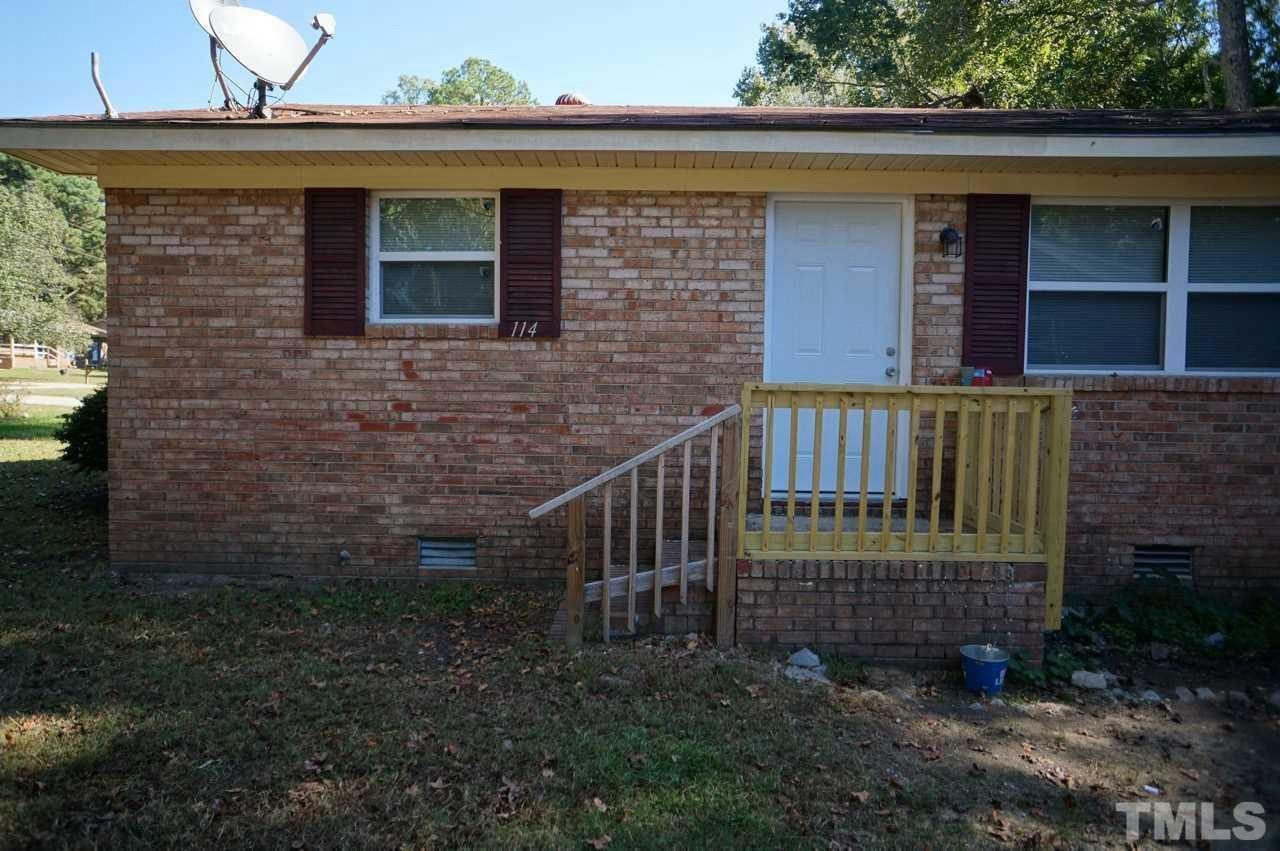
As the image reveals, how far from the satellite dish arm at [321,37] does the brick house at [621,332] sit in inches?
23.7

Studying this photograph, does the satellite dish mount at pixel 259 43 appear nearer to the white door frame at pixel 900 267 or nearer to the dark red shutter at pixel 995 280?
the white door frame at pixel 900 267

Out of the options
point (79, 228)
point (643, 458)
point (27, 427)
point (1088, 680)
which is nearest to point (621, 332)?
point (643, 458)

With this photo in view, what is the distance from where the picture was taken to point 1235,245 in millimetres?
6184

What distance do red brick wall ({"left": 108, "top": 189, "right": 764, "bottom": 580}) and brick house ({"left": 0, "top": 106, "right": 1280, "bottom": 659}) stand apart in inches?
0.8

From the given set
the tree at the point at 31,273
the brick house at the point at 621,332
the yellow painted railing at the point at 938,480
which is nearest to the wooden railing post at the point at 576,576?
the yellow painted railing at the point at 938,480

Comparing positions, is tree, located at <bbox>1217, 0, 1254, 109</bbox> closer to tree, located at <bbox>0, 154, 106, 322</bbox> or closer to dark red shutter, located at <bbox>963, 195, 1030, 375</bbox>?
dark red shutter, located at <bbox>963, 195, 1030, 375</bbox>

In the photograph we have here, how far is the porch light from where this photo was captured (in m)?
6.07

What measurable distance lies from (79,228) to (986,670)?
56.5 m

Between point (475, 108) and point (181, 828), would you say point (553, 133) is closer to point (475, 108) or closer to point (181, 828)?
point (475, 108)

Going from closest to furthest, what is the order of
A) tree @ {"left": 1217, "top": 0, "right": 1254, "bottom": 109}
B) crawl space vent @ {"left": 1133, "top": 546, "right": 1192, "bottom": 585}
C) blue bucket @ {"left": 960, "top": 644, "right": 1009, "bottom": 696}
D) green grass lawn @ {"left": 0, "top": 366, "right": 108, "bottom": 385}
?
1. blue bucket @ {"left": 960, "top": 644, "right": 1009, "bottom": 696}
2. crawl space vent @ {"left": 1133, "top": 546, "right": 1192, "bottom": 585}
3. tree @ {"left": 1217, "top": 0, "right": 1254, "bottom": 109}
4. green grass lawn @ {"left": 0, "top": 366, "right": 108, "bottom": 385}

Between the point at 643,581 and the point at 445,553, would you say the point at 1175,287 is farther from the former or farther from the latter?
the point at 445,553

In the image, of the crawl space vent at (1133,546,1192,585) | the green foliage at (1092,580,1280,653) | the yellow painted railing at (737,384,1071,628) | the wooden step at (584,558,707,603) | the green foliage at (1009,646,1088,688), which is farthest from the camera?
the crawl space vent at (1133,546,1192,585)

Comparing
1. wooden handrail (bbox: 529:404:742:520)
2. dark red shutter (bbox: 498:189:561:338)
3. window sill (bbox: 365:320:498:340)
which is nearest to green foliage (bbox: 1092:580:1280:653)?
wooden handrail (bbox: 529:404:742:520)

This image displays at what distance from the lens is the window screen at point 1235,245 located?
617 centimetres
